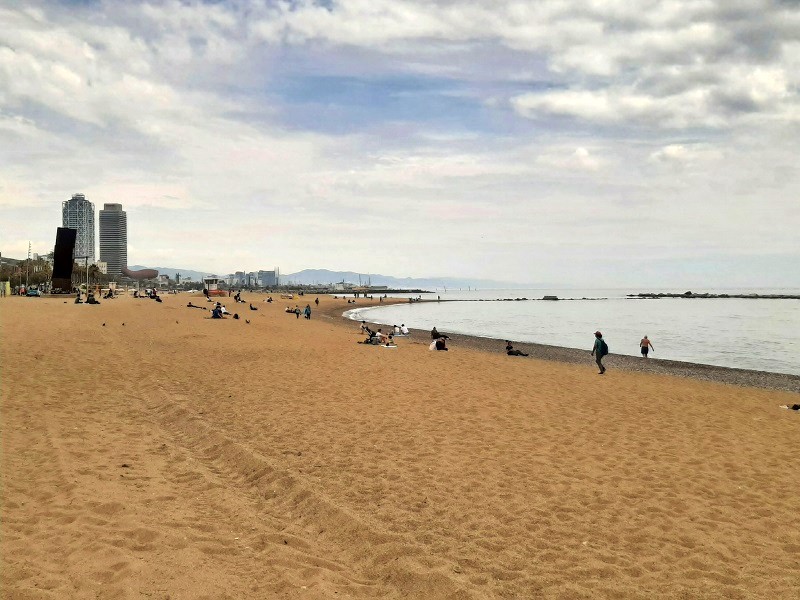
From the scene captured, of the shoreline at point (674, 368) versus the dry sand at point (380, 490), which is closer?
the dry sand at point (380, 490)

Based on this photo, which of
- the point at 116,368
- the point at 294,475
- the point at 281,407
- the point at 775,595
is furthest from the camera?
the point at 116,368

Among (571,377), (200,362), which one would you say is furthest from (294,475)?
(571,377)

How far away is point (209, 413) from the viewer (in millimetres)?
12008

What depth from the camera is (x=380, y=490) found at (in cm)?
785

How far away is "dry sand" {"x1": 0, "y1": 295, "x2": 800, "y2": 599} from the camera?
210 inches

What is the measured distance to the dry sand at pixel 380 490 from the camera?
5336mm

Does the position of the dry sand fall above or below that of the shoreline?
above

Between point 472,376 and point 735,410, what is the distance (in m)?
8.17

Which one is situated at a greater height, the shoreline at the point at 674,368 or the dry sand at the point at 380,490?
the dry sand at the point at 380,490

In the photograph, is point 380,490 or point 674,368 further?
point 674,368

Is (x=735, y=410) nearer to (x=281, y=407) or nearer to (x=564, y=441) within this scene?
(x=564, y=441)

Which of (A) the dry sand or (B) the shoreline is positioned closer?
(A) the dry sand

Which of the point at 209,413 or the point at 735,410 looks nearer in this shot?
the point at 209,413

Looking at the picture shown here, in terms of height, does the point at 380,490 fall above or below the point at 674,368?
above
